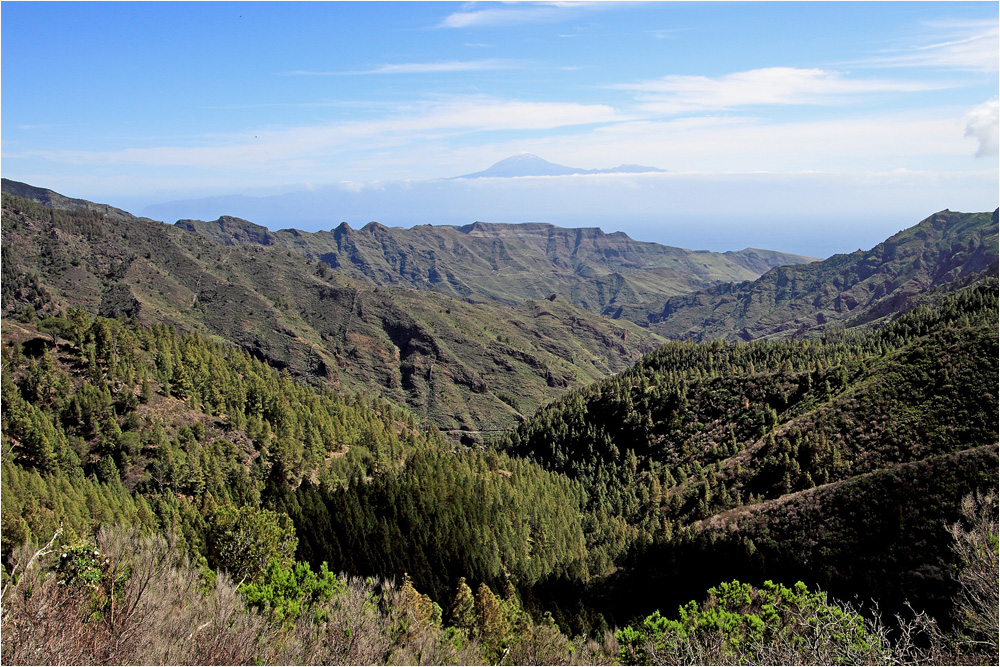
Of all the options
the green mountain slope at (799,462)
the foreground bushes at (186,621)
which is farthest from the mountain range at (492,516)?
the green mountain slope at (799,462)

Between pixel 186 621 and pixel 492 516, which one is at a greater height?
pixel 186 621

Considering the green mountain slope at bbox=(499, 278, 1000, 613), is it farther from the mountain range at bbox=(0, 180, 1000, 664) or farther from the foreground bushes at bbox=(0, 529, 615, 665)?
the foreground bushes at bbox=(0, 529, 615, 665)

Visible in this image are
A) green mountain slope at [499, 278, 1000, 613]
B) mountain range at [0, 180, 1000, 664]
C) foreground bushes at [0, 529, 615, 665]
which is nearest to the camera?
foreground bushes at [0, 529, 615, 665]

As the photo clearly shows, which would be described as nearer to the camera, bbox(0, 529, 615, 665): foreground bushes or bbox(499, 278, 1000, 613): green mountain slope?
bbox(0, 529, 615, 665): foreground bushes

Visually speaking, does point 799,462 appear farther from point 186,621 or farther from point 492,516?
point 186,621

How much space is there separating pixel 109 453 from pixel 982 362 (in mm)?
106961

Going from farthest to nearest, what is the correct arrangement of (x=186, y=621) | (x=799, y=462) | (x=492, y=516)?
(x=799, y=462), (x=492, y=516), (x=186, y=621)

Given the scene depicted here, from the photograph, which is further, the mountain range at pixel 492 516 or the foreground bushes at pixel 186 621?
the mountain range at pixel 492 516

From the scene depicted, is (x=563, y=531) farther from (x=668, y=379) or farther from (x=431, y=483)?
(x=668, y=379)

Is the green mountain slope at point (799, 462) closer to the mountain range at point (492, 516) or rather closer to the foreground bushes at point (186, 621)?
the mountain range at point (492, 516)

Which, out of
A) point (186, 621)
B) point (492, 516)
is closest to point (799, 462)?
point (492, 516)

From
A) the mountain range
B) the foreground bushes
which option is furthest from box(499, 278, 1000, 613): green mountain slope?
the foreground bushes

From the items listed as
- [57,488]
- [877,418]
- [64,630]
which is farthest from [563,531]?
[64,630]

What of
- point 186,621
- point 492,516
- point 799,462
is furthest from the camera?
point 799,462
